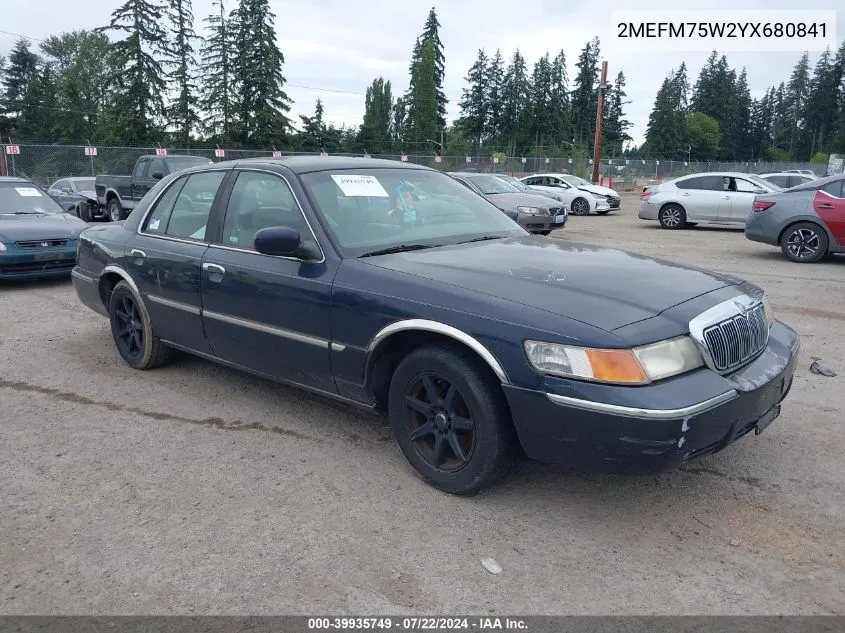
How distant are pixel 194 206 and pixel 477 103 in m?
89.3

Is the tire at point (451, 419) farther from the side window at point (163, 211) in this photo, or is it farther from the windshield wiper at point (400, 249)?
the side window at point (163, 211)

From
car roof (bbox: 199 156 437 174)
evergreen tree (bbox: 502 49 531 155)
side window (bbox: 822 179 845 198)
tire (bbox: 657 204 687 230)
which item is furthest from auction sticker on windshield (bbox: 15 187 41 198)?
evergreen tree (bbox: 502 49 531 155)

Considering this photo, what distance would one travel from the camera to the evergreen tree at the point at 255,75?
5303cm

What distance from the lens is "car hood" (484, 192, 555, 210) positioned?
590 inches

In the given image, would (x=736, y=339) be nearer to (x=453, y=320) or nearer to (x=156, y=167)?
(x=453, y=320)

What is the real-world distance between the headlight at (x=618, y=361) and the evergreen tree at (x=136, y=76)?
52.6 metres

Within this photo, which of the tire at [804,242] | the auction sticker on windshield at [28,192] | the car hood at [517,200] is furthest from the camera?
the car hood at [517,200]

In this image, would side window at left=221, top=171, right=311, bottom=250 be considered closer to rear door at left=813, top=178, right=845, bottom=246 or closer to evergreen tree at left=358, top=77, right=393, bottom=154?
rear door at left=813, top=178, right=845, bottom=246

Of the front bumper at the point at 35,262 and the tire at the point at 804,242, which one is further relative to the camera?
the tire at the point at 804,242

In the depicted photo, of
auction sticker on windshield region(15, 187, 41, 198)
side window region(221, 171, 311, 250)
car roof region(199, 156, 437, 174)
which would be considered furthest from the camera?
auction sticker on windshield region(15, 187, 41, 198)

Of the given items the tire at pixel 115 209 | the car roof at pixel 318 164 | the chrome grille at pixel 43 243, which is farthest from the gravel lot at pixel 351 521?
the tire at pixel 115 209

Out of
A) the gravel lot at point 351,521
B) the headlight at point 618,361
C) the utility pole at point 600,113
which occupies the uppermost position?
the utility pole at point 600,113

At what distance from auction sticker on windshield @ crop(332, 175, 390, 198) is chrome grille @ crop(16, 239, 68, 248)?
6.50 meters

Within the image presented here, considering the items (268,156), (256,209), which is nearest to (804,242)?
(256,209)
